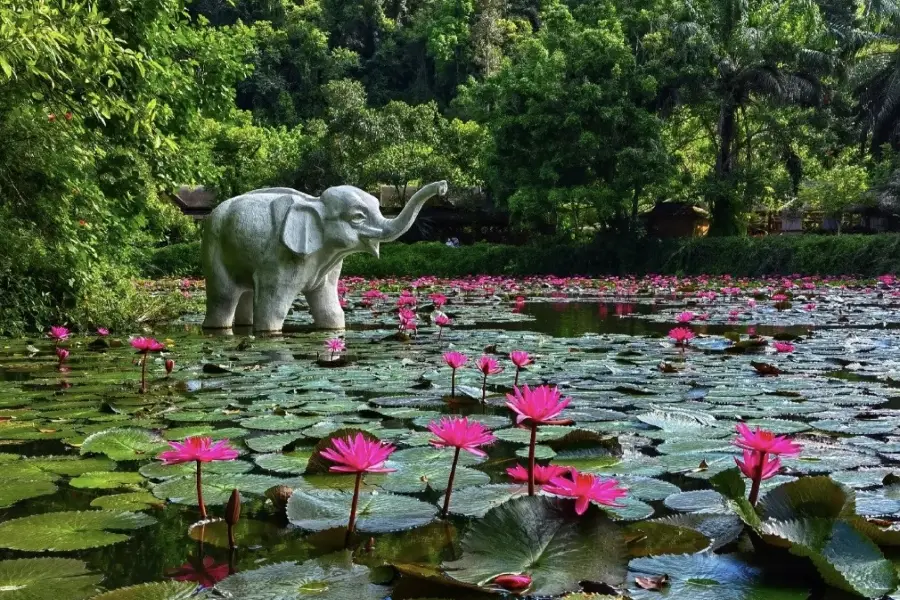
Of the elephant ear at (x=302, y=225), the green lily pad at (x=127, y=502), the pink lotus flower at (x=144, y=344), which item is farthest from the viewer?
the elephant ear at (x=302, y=225)

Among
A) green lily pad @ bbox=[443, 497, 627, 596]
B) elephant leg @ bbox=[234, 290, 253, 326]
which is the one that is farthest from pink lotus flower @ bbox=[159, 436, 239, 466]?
elephant leg @ bbox=[234, 290, 253, 326]

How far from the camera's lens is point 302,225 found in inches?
213

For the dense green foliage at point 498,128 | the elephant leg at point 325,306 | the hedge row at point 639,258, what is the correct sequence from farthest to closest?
the hedge row at point 639,258 → the elephant leg at point 325,306 → the dense green foliage at point 498,128

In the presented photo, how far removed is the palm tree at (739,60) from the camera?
771 inches

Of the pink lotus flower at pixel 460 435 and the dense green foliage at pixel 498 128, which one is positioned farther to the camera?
the dense green foliage at pixel 498 128

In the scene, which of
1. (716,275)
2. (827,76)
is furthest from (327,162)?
(827,76)

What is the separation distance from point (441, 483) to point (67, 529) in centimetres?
69

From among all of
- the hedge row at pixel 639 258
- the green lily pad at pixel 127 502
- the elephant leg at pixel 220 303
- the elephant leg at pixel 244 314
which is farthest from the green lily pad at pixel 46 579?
the hedge row at pixel 639 258

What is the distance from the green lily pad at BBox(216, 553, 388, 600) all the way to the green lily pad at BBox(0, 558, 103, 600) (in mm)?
198

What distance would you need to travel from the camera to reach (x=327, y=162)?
24484mm

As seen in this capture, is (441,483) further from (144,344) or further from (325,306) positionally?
(325,306)

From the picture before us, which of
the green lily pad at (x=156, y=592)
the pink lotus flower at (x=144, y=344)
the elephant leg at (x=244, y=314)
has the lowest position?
the elephant leg at (x=244, y=314)

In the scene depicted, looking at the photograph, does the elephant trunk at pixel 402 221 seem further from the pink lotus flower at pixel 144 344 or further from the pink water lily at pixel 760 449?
the pink water lily at pixel 760 449

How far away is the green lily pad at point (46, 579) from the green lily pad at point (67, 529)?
0.27 feet
